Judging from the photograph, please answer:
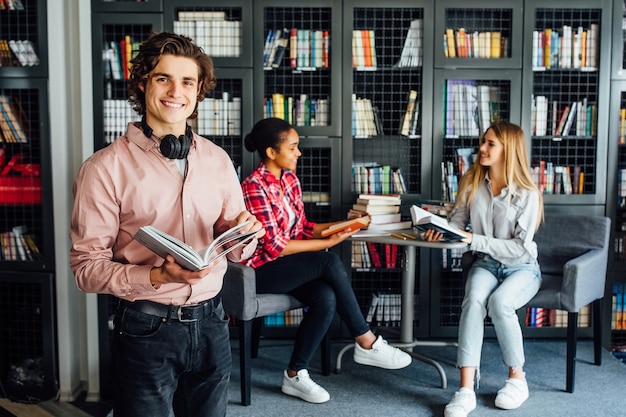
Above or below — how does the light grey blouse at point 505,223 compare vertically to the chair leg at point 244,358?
above

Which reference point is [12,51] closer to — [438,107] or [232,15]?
[232,15]

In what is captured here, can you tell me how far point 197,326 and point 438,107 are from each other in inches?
99.5

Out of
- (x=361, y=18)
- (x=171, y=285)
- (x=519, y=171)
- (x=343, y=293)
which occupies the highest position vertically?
(x=361, y=18)

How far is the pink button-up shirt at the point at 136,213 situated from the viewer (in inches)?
66.8

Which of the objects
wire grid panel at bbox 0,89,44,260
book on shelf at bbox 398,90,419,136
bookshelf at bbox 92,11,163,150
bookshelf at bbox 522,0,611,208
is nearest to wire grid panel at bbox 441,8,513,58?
bookshelf at bbox 522,0,611,208

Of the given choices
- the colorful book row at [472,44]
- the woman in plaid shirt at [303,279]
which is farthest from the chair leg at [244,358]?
the colorful book row at [472,44]

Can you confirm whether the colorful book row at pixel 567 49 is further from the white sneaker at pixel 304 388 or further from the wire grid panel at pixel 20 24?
the wire grid panel at pixel 20 24

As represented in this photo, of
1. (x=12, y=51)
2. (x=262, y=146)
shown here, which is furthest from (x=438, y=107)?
(x=12, y=51)

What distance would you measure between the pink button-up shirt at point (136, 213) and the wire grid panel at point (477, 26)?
2.50m

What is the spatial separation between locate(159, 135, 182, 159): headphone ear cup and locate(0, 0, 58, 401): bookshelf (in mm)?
1851

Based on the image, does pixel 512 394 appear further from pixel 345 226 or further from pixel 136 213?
pixel 136 213

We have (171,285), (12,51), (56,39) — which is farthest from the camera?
(12,51)

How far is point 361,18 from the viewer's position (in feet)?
13.6

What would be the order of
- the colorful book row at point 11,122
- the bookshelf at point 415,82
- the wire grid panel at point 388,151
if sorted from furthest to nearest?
the wire grid panel at point 388,151 < the bookshelf at point 415,82 < the colorful book row at point 11,122
